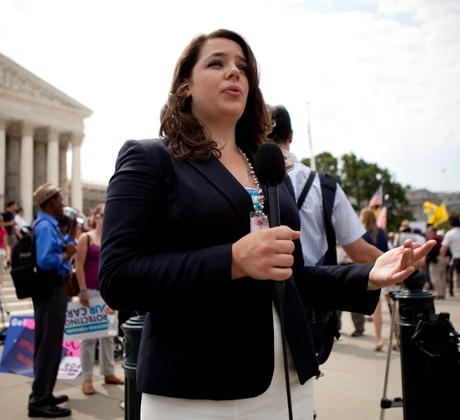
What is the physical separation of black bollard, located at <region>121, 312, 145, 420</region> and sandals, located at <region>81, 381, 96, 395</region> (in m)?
2.78

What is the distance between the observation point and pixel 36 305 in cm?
524

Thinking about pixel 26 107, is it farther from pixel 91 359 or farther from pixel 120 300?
pixel 120 300

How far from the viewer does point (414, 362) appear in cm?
387

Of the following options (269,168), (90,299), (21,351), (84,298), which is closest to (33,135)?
(21,351)

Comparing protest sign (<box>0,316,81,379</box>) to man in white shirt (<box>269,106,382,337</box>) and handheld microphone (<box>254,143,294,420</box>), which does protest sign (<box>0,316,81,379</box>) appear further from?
handheld microphone (<box>254,143,294,420</box>)

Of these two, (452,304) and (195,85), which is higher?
(195,85)

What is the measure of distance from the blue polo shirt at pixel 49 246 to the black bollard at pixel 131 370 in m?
2.22

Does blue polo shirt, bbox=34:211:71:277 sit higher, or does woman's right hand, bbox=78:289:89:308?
blue polo shirt, bbox=34:211:71:277

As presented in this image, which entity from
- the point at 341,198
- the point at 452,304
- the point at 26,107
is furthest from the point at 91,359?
the point at 26,107

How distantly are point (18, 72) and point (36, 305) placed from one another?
39.5 m

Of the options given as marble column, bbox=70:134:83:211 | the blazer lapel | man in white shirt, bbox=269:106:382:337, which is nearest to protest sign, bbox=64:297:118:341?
man in white shirt, bbox=269:106:382:337

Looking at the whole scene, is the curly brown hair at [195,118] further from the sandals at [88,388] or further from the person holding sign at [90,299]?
the sandals at [88,388]

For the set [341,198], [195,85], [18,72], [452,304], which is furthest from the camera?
[18,72]

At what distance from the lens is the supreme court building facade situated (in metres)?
38.9
